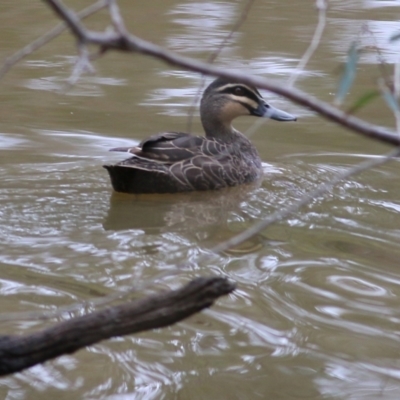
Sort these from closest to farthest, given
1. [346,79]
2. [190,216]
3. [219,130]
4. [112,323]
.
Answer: [346,79], [112,323], [190,216], [219,130]

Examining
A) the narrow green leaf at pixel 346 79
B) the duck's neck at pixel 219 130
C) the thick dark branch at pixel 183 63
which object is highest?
the thick dark branch at pixel 183 63

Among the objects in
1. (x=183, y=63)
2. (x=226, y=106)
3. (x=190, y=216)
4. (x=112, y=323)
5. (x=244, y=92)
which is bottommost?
(x=190, y=216)

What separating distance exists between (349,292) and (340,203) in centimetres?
175

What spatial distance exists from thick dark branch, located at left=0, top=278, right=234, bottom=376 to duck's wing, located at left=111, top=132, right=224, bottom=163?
13.7ft

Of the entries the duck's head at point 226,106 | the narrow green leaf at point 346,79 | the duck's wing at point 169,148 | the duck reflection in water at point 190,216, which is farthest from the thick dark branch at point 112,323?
the duck's head at point 226,106

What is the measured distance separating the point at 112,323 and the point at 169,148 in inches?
173

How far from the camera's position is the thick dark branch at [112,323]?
274 centimetres

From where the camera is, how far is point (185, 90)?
379 inches

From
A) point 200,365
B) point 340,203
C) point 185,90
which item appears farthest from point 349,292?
point 185,90

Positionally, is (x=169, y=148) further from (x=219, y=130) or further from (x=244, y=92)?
(x=244, y=92)

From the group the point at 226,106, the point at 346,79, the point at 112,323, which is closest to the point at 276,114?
the point at 226,106

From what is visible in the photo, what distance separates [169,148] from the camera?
7152mm

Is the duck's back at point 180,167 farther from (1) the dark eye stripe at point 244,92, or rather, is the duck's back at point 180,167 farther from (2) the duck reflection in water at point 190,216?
(1) the dark eye stripe at point 244,92

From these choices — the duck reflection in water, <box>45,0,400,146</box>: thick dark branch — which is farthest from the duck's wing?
<box>45,0,400,146</box>: thick dark branch
